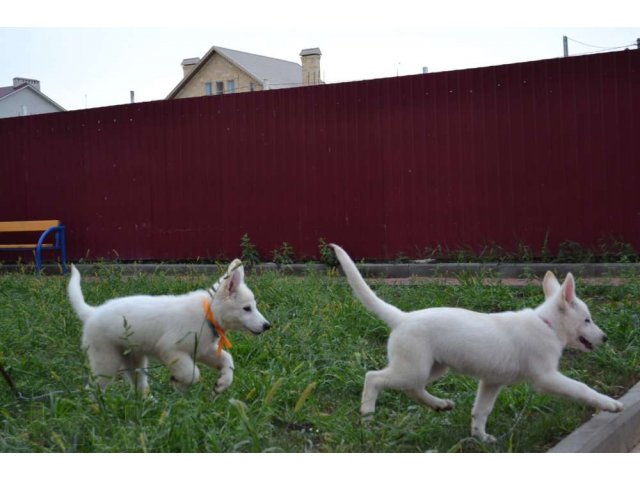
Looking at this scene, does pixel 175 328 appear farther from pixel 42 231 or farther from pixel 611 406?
pixel 42 231

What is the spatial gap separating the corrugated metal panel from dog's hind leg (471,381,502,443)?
7078 mm

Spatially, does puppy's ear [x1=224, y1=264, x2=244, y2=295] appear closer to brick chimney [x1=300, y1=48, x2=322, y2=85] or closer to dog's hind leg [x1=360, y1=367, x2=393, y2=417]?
dog's hind leg [x1=360, y1=367, x2=393, y2=417]

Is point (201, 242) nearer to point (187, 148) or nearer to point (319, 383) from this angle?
point (187, 148)

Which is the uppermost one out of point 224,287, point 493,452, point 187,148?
point 187,148

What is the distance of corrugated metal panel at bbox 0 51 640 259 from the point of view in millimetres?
10727

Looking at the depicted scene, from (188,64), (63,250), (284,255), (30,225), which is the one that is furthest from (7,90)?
(284,255)

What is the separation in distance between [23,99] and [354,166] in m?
42.7

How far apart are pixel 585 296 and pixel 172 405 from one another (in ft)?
16.6

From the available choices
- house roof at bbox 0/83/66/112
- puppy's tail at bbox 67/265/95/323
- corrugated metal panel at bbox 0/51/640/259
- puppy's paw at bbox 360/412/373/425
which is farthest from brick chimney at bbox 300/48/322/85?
puppy's paw at bbox 360/412/373/425

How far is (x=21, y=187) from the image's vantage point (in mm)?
14984

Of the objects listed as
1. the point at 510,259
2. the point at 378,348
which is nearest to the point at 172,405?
the point at 378,348

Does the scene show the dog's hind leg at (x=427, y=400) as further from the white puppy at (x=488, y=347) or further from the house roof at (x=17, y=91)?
the house roof at (x=17, y=91)

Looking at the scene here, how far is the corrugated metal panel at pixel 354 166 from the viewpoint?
10727mm

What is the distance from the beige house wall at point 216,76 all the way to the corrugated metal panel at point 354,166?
37.4 m
